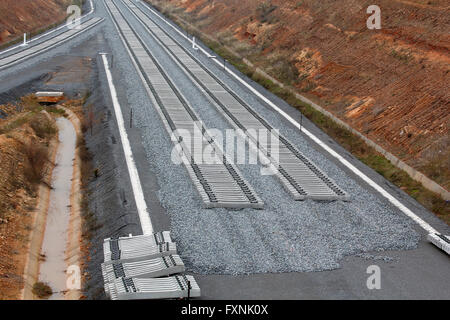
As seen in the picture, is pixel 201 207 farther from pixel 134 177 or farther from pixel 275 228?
pixel 134 177

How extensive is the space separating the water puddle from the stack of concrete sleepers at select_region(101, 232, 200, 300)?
174cm

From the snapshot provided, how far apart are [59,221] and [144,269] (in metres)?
6.88

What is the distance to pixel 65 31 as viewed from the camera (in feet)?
171

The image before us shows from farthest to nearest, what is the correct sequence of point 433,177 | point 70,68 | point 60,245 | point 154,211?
point 70,68
point 433,177
point 60,245
point 154,211

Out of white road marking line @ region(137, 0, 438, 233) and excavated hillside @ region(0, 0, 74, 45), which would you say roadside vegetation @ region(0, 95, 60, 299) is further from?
excavated hillside @ region(0, 0, 74, 45)

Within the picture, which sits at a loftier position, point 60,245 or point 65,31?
point 65,31

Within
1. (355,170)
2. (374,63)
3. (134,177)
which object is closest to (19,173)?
(134,177)

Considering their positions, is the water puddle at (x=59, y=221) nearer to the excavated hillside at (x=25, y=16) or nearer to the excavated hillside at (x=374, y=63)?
the excavated hillside at (x=374, y=63)

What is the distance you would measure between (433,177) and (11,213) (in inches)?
538

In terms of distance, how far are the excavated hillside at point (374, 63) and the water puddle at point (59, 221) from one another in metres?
12.0

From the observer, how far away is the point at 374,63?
91.7 feet

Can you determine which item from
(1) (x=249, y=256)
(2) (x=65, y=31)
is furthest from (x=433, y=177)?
(2) (x=65, y=31)
